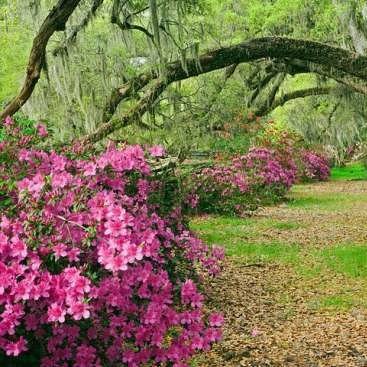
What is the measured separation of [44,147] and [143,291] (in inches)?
72.1

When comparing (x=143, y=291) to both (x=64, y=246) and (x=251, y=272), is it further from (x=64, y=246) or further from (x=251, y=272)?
(x=251, y=272)

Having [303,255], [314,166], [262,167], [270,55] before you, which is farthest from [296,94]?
[270,55]

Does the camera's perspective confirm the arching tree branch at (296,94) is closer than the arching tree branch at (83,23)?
No

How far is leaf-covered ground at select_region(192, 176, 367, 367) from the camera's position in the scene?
5.61 meters

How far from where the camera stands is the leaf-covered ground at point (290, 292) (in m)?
5.61

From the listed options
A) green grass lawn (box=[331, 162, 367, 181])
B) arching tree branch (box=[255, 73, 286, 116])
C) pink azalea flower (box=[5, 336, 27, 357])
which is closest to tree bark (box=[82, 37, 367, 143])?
pink azalea flower (box=[5, 336, 27, 357])

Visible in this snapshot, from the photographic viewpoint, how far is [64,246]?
10.6ft

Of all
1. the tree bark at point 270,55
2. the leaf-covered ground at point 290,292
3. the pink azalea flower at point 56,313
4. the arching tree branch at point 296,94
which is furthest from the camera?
the arching tree branch at point 296,94

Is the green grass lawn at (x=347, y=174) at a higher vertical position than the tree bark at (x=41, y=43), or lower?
lower

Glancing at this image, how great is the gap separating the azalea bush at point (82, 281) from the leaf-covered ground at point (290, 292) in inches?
76.0

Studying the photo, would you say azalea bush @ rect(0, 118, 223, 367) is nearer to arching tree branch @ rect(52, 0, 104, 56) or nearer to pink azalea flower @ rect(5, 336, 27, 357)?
pink azalea flower @ rect(5, 336, 27, 357)

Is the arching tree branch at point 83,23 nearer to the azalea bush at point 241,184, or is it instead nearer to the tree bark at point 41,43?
the tree bark at point 41,43

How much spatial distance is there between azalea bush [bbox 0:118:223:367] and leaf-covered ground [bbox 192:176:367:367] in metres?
1.93

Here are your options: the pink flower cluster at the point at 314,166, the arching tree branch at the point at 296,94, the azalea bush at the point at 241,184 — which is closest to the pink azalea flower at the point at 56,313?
the azalea bush at the point at 241,184
